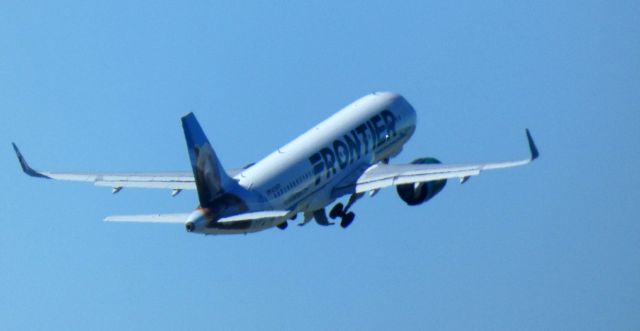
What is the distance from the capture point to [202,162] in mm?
128875

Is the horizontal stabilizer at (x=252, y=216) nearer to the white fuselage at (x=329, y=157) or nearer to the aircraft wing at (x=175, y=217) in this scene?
the aircraft wing at (x=175, y=217)

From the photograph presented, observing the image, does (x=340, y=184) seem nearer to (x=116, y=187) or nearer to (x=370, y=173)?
(x=370, y=173)

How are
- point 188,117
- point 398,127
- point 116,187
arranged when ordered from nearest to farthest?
point 188,117, point 116,187, point 398,127

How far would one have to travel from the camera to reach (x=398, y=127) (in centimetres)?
14662

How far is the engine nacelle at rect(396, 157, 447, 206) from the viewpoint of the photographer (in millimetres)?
140250

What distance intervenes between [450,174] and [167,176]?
14487mm

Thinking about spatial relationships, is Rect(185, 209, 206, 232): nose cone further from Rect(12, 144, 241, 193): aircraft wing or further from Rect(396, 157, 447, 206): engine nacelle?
Rect(396, 157, 447, 206): engine nacelle

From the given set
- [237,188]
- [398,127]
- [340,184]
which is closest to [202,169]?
[237,188]

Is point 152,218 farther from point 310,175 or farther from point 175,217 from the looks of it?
point 310,175

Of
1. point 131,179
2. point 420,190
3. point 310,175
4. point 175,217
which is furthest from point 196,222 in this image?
point 420,190

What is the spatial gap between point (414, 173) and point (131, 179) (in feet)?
46.9

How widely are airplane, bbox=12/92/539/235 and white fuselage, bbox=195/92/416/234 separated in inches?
1.9

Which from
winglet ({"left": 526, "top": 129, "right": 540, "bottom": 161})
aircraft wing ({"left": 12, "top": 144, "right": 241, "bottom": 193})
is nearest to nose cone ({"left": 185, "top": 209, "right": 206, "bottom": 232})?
aircraft wing ({"left": 12, "top": 144, "right": 241, "bottom": 193})

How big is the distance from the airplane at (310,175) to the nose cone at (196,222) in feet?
0.15
